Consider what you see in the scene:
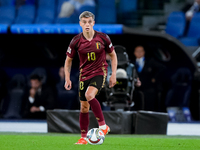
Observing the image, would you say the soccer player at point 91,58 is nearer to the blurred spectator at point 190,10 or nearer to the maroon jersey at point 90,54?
the maroon jersey at point 90,54

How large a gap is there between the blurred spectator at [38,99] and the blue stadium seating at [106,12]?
2.43 metres

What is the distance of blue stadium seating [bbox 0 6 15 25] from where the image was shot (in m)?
12.8

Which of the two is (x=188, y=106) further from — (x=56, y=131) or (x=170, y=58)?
(x=56, y=131)

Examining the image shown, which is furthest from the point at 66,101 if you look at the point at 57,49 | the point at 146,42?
the point at 146,42

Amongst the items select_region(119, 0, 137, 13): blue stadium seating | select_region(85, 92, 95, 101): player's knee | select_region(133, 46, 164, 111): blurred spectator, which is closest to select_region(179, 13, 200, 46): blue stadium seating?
select_region(119, 0, 137, 13): blue stadium seating

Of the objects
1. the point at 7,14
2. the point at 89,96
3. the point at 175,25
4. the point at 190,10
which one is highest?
the point at 190,10

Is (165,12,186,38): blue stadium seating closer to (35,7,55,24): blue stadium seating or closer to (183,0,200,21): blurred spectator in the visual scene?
(183,0,200,21): blurred spectator

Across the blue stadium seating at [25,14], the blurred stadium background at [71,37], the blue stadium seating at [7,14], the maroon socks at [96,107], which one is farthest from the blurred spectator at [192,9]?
the maroon socks at [96,107]

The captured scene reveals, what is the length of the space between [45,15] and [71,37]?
1.61m

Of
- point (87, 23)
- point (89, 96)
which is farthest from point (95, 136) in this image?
point (87, 23)

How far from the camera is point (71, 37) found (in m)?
11.9

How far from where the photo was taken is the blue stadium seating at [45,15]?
1290 cm

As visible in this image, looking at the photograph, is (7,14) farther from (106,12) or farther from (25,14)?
(106,12)

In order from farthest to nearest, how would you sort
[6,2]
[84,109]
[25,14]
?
1. [6,2]
2. [25,14]
3. [84,109]
